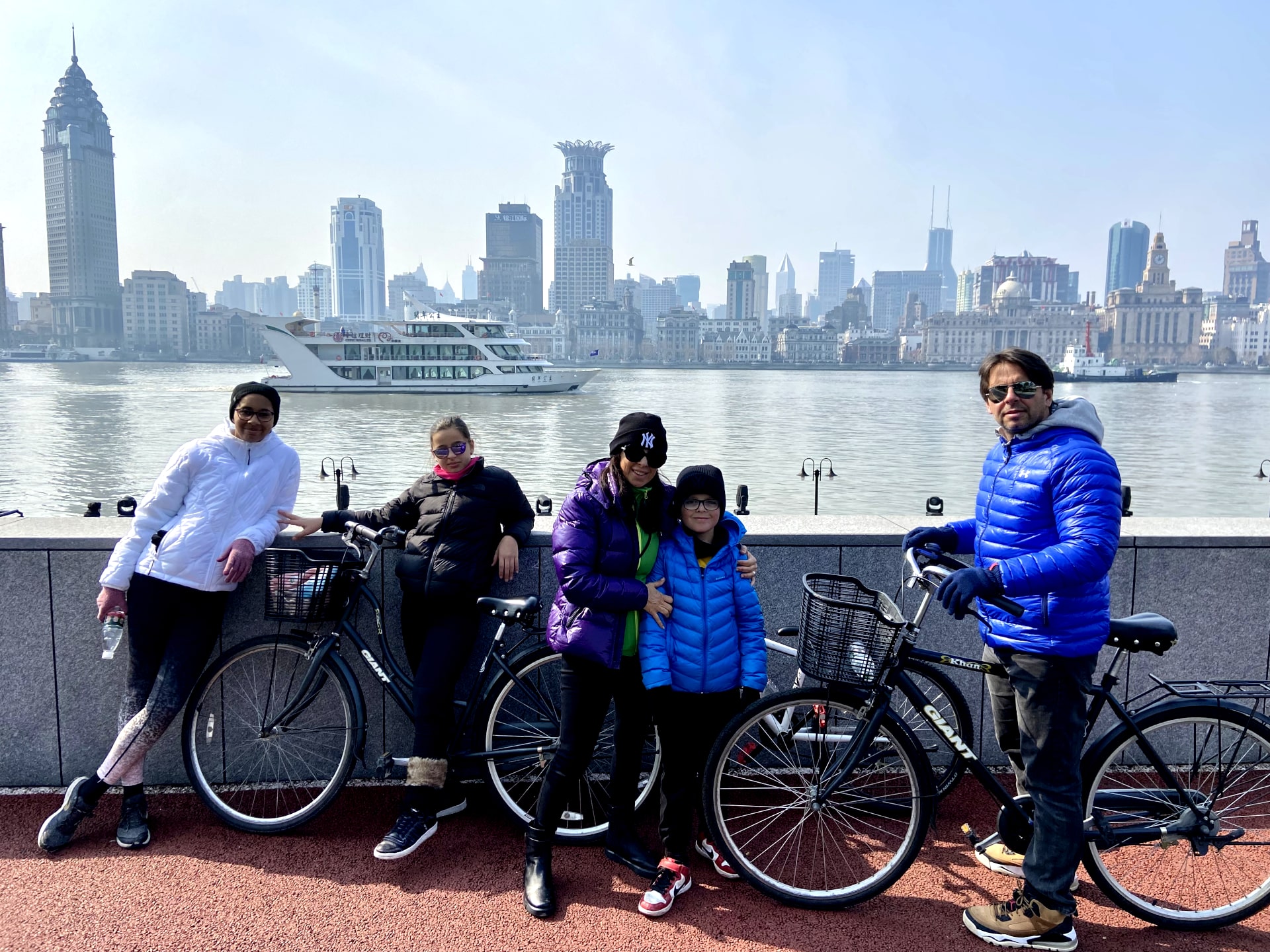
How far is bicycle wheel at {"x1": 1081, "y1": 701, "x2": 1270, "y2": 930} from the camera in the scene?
8.74 feet

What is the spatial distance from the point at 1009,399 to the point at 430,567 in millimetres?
1886

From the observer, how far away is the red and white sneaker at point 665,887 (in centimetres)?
272

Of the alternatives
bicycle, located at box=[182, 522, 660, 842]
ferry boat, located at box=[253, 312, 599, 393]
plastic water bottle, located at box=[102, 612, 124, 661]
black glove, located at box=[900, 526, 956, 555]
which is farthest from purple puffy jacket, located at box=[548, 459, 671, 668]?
ferry boat, located at box=[253, 312, 599, 393]

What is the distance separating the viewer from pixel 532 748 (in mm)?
3215

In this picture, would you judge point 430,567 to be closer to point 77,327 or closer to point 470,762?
point 470,762

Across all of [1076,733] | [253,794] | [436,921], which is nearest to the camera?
[1076,733]

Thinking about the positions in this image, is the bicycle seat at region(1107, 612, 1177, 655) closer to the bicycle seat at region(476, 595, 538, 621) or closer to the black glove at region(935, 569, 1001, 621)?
the black glove at region(935, 569, 1001, 621)

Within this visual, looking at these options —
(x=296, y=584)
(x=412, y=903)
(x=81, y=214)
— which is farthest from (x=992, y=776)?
(x=81, y=214)

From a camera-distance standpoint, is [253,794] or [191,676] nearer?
[191,676]

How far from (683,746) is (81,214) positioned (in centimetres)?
21580

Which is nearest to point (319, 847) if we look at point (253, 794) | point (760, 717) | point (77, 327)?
point (253, 794)

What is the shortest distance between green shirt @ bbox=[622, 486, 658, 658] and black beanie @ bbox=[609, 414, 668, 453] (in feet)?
0.53

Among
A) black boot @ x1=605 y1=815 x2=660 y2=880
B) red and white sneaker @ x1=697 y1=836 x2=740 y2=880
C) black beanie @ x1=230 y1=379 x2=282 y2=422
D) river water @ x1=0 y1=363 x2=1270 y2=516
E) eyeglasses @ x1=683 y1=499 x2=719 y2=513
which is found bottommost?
river water @ x1=0 y1=363 x2=1270 y2=516

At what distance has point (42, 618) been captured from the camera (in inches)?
133
